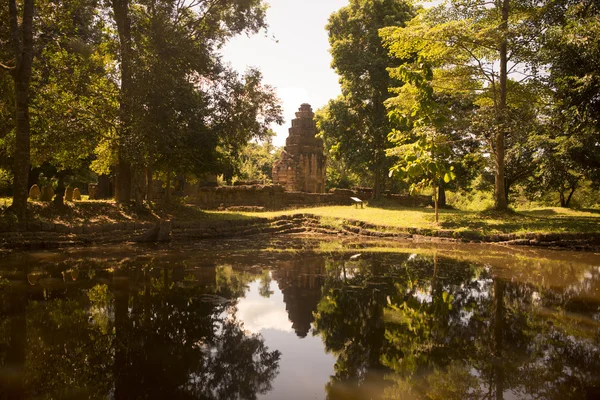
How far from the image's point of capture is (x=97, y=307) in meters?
5.60

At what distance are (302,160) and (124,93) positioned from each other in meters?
19.3

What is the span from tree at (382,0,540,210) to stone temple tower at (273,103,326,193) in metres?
15.0

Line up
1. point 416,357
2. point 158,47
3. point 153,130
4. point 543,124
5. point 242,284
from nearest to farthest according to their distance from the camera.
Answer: point 416,357, point 242,284, point 153,130, point 158,47, point 543,124

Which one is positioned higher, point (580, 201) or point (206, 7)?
point (206, 7)

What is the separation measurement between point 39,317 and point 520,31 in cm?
1802

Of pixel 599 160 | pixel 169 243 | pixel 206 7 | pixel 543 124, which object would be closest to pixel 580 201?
pixel 599 160

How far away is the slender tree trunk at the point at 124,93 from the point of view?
15.1 meters

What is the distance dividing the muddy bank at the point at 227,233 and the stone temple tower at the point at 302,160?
14.3 metres

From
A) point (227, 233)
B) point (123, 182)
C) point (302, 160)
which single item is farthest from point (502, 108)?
point (302, 160)

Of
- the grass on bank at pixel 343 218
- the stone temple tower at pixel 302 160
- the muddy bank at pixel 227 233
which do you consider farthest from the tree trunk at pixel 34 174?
the stone temple tower at pixel 302 160

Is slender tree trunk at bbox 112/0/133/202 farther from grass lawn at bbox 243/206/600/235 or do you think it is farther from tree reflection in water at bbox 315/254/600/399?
tree reflection in water at bbox 315/254/600/399

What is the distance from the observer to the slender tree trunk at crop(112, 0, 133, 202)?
15.1 metres

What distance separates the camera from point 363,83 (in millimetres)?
28328

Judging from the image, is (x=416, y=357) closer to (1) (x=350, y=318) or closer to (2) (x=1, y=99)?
(1) (x=350, y=318)
